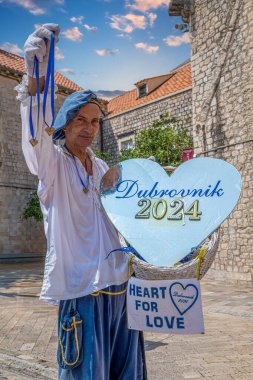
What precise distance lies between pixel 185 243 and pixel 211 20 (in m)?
9.98

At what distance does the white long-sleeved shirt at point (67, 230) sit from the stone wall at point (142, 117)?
47.5 feet

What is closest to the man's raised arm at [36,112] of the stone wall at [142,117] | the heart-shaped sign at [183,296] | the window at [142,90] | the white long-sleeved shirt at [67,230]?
the white long-sleeved shirt at [67,230]

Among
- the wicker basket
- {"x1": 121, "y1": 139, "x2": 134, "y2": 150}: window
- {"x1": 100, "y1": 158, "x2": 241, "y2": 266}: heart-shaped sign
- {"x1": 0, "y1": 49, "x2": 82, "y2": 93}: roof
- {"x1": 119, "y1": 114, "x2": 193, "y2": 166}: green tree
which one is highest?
{"x1": 0, "y1": 49, "x2": 82, "y2": 93}: roof

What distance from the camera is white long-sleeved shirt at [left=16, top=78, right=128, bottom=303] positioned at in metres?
1.85

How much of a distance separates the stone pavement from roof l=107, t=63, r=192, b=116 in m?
12.4

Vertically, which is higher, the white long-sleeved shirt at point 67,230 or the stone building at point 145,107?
the stone building at point 145,107

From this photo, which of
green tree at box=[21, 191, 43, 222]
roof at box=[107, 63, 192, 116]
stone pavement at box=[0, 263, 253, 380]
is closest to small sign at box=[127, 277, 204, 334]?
stone pavement at box=[0, 263, 253, 380]

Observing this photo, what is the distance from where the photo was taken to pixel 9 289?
360 inches

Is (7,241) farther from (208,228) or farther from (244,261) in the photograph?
(208,228)

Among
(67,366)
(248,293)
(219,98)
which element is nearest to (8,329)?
(67,366)

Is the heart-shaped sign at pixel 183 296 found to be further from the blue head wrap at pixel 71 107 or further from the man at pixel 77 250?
the blue head wrap at pixel 71 107

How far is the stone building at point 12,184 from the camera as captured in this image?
18.8 meters

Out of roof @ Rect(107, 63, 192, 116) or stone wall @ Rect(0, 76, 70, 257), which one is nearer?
roof @ Rect(107, 63, 192, 116)

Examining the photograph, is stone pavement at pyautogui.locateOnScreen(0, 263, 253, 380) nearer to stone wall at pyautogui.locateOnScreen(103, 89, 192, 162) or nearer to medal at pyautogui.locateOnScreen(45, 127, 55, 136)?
medal at pyautogui.locateOnScreen(45, 127, 55, 136)
